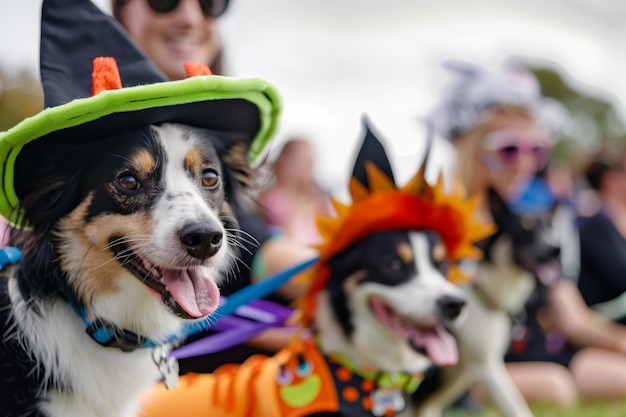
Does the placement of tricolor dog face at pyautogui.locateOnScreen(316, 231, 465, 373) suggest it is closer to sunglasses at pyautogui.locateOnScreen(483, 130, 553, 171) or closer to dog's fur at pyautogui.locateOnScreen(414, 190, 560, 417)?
dog's fur at pyautogui.locateOnScreen(414, 190, 560, 417)

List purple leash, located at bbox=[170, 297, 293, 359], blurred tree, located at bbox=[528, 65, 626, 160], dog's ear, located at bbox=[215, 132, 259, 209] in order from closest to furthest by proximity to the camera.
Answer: dog's ear, located at bbox=[215, 132, 259, 209] → purple leash, located at bbox=[170, 297, 293, 359] → blurred tree, located at bbox=[528, 65, 626, 160]

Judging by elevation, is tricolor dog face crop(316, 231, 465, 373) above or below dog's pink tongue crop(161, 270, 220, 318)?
below

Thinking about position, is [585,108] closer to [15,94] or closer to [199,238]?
[15,94]

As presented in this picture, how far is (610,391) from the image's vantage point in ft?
15.9

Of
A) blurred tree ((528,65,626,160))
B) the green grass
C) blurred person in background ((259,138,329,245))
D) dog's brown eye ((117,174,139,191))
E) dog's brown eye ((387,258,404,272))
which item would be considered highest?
dog's brown eye ((117,174,139,191))

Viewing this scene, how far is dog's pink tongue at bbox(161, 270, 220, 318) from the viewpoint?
1.94m

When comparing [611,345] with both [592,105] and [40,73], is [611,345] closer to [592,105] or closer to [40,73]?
[40,73]

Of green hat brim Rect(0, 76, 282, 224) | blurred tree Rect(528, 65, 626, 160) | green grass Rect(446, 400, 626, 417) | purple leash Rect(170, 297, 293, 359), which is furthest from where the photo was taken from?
blurred tree Rect(528, 65, 626, 160)

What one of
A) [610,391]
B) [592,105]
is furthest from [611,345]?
[592,105]

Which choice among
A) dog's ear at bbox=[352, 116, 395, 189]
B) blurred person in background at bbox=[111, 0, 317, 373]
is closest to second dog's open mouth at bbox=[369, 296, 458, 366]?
blurred person in background at bbox=[111, 0, 317, 373]

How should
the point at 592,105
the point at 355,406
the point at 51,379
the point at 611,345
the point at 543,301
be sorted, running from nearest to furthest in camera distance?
1. the point at 51,379
2. the point at 355,406
3. the point at 543,301
4. the point at 611,345
5. the point at 592,105

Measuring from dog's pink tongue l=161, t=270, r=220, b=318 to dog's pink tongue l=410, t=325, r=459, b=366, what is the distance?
4.07 ft

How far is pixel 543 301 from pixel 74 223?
3659 millimetres

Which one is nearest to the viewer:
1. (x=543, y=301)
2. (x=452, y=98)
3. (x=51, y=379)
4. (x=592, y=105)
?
(x=51, y=379)
